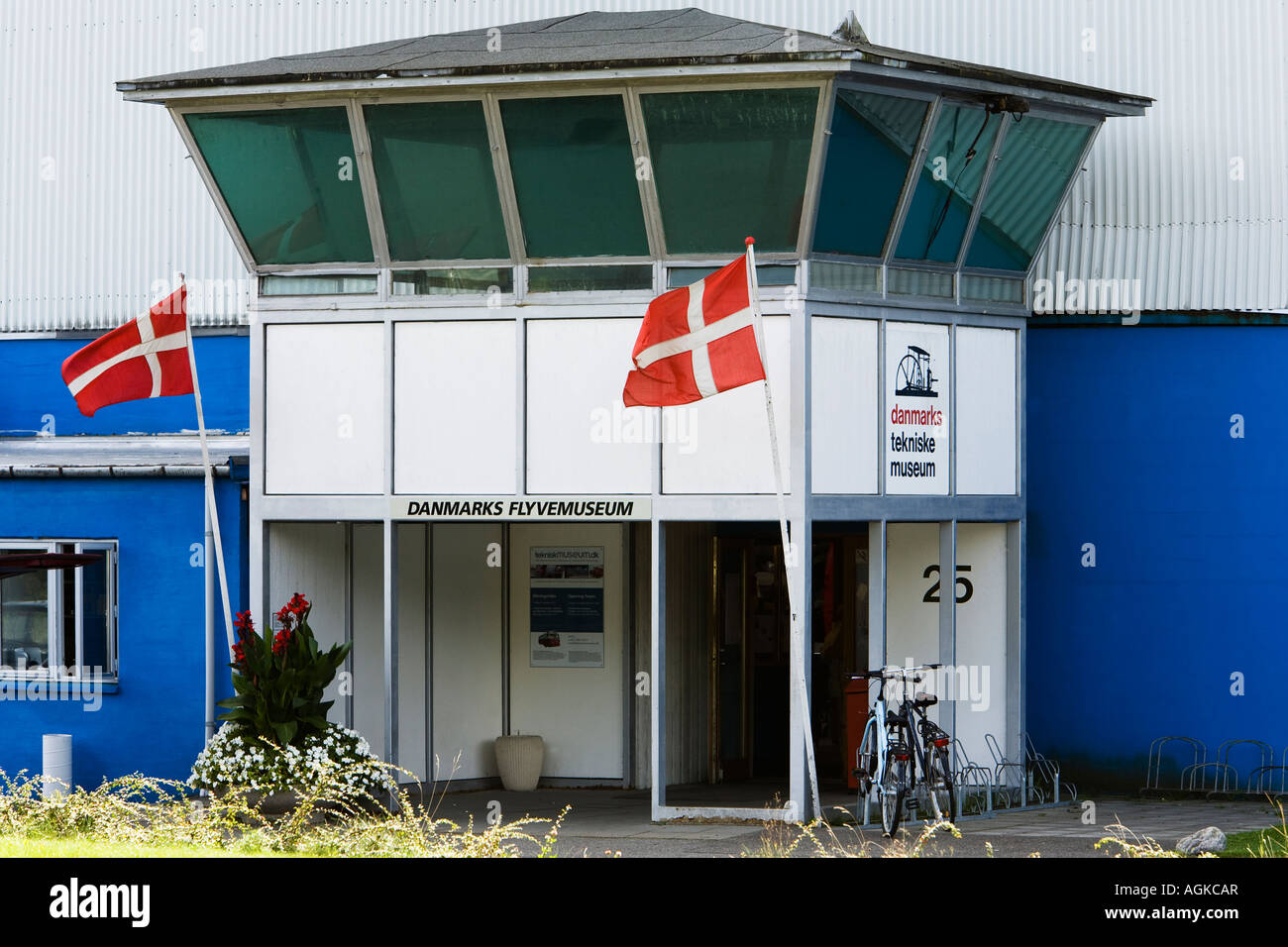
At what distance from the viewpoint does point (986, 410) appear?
15.6 metres

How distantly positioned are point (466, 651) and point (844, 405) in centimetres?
513

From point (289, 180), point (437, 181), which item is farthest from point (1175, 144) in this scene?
point (289, 180)

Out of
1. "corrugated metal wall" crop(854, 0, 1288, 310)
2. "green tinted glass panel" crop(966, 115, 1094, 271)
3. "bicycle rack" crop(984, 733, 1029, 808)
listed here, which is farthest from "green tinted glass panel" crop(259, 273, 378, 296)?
"bicycle rack" crop(984, 733, 1029, 808)

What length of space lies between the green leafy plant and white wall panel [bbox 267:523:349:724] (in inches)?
42.3

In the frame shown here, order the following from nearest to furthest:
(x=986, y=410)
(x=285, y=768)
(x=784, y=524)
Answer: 1. (x=784, y=524)
2. (x=285, y=768)
3. (x=986, y=410)

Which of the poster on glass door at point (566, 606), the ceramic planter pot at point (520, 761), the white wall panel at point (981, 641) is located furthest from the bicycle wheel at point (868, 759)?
the ceramic planter pot at point (520, 761)

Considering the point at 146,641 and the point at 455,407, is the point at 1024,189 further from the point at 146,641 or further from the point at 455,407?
the point at 146,641

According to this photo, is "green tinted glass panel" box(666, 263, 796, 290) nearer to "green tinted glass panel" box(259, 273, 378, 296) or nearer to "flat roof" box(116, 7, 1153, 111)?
"flat roof" box(116, 7, 1153, 111)

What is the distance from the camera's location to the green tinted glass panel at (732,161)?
45.2 feet

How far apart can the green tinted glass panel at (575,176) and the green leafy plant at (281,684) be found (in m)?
3.77

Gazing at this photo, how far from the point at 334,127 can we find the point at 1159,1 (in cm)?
844

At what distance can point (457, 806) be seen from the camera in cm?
1608

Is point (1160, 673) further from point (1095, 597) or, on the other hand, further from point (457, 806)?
point (457, 806)

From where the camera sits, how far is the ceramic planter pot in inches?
684
